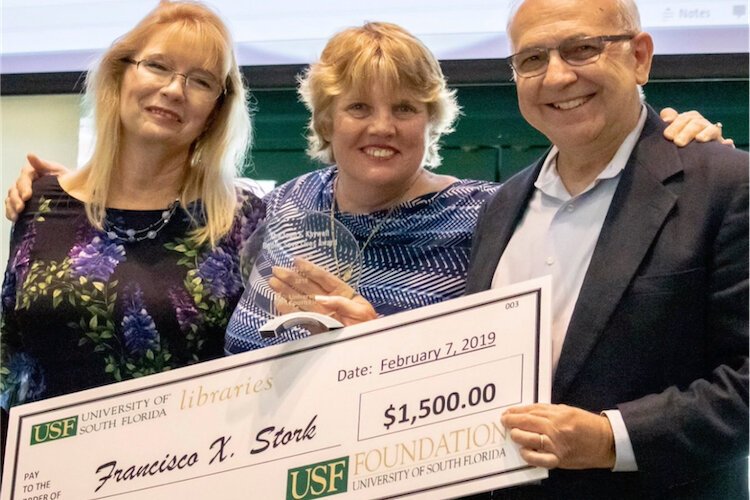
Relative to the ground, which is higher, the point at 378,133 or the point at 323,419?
the point at 378,133

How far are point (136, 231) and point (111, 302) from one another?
0.52 ft

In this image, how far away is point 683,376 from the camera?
4.24ft

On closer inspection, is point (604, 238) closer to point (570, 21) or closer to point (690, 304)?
point (690, 304)

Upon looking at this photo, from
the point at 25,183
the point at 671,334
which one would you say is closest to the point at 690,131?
the point at 671,334

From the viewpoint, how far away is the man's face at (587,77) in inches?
54.7

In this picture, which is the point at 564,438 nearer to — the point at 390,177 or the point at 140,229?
the point at 390,177

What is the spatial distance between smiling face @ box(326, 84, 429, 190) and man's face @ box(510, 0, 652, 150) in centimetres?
36

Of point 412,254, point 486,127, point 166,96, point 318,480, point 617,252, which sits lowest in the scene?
point 318,480

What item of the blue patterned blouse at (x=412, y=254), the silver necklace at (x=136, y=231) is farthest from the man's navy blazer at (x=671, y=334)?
the silver necklace at (x=136, y=231)

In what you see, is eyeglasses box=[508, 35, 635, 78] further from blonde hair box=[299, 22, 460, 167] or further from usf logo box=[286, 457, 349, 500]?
usf logo box=[286, 457, 349, 500]

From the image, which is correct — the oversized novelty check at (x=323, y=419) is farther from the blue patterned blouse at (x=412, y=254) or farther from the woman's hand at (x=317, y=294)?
the blue patterned blouse at (x=412, y=254)

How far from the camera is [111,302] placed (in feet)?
5.89

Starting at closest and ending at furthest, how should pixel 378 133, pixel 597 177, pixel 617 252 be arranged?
pixel 617 252 → pixel 597 177 → pixel 378 133

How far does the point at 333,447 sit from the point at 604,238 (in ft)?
1.63
